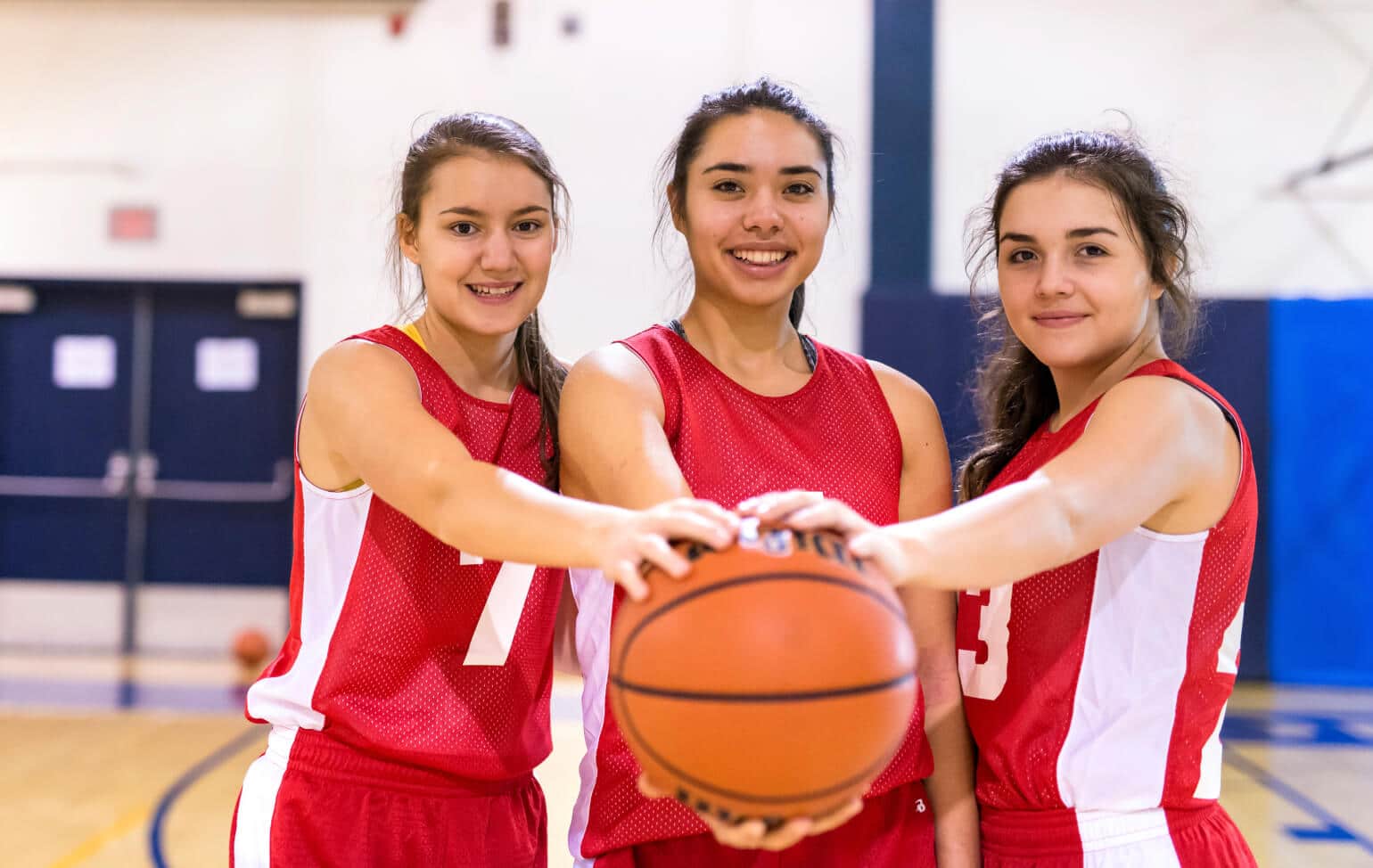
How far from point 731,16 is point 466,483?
17.8 ft

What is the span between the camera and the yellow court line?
3.19 m

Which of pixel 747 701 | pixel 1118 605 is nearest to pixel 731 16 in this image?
pixel 1118 605

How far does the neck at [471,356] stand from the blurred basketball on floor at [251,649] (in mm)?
4724

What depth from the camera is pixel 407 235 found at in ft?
5.65

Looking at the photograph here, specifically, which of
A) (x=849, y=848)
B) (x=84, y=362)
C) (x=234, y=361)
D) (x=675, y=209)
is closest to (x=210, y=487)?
(x=234, y=361)

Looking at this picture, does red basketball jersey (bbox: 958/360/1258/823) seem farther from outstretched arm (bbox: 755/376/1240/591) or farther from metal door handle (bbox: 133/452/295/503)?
metal door handle (bbox: 133/452/295/503)

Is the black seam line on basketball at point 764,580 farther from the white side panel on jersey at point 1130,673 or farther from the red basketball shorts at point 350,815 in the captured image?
the red basketball shorts at point 350,815

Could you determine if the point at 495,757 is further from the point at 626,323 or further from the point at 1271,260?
the point at 1271,260

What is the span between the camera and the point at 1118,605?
4.74 feet

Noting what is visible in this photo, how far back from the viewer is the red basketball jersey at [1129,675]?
1.42 meters

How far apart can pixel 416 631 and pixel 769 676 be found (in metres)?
0.70

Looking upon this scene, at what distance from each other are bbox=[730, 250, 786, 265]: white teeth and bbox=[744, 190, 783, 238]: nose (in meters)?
0.03

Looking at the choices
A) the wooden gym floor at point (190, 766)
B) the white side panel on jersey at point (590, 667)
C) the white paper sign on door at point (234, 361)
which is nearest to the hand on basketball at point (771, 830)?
the white side panel on jersey at point (590, 667)

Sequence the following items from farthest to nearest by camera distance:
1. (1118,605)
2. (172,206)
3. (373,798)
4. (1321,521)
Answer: (172,206)
(1321,521)
(373,798)
(1118,605)
